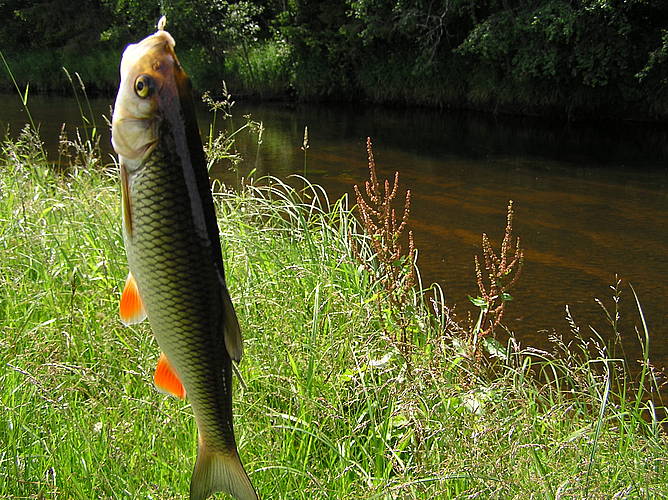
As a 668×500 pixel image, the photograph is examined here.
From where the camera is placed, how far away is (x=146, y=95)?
1222 millimetres

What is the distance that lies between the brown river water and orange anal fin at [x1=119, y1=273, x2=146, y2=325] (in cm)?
277

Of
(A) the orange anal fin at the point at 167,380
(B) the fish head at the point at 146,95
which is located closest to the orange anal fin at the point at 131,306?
(A) the orange anal fin at the point at 167,380

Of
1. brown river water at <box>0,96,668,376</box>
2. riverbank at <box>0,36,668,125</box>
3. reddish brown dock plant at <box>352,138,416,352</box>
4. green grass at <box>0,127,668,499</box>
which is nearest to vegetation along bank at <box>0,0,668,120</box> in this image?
riverbank at <box>0,36,668,125</box>

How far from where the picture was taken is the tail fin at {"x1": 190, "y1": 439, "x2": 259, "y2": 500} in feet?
5.13

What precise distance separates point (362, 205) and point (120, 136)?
2.23 metres

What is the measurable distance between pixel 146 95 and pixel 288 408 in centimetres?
209

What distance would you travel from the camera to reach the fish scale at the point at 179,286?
1.29 metres

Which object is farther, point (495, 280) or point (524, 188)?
point (524, 188)

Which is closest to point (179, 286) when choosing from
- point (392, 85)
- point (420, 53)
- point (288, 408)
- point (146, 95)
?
point (146, 95)

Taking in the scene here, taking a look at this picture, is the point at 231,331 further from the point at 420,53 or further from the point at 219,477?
the point at 420,53

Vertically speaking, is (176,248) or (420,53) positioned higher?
(176,248)

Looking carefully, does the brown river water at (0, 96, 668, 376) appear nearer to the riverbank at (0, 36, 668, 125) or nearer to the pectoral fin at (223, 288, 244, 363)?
the riverbank at (0, 36, 668, 125)

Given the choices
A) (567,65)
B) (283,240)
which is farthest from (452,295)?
(567,65)

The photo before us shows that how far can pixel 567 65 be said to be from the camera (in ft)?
51.1
